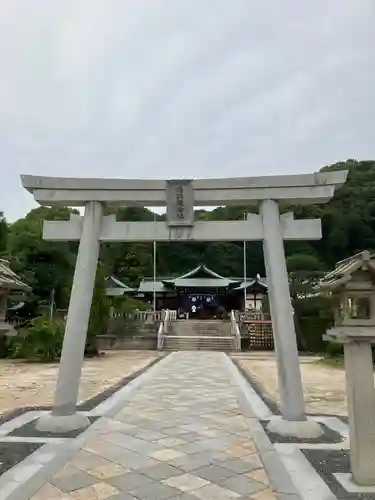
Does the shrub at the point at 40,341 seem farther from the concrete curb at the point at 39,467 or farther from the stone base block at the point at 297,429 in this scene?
the stone base block at the point at 297,429

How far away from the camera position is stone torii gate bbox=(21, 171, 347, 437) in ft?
23.9

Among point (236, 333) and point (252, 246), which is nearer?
point (236, 333)

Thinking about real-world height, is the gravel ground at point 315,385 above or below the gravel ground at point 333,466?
above

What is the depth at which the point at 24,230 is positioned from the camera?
117ft

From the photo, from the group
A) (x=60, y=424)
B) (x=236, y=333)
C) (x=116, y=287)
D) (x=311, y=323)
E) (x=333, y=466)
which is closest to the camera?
(x=333, y=466)

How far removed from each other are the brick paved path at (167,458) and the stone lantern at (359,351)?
1.06 m

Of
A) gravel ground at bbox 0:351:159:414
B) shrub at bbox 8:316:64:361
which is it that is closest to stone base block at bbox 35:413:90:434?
gravel ground at bbox 0:351:159:414

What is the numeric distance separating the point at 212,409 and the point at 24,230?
30.3 metres

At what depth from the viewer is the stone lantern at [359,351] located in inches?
189

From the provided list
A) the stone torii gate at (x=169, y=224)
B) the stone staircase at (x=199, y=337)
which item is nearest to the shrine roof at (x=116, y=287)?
the stone staircase at (x=199, y=337)

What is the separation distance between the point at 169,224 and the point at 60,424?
3.51 meters

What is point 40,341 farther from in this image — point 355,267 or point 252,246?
point 252,246

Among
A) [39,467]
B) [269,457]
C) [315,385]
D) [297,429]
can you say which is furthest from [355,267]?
[315,385]

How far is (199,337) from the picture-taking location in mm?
28203
